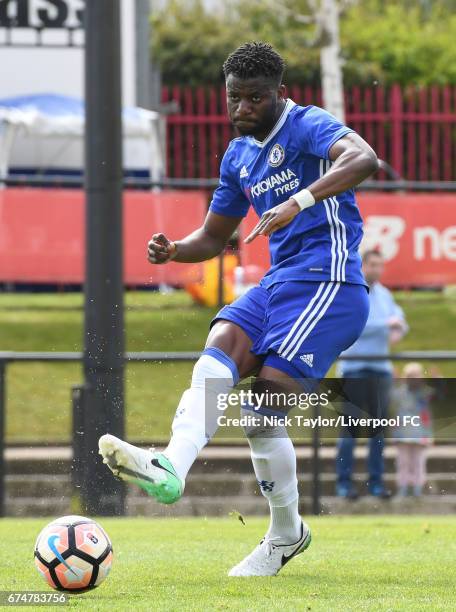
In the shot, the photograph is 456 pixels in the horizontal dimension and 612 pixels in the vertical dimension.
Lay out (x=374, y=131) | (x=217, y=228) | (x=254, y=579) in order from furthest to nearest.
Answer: (x=374, y=131), (x=217, y=228), (x=254, y=579)

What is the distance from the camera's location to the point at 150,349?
45.7ft

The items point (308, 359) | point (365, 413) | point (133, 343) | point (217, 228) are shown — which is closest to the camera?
point (308, 359)

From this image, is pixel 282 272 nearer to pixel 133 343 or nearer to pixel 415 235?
pixel 133 343

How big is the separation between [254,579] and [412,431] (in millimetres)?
1782

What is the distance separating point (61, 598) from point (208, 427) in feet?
2.87

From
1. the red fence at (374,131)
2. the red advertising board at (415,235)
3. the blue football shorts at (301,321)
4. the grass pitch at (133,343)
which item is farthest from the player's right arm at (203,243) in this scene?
the red fence at (374,131)

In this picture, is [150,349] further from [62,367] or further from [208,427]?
[208,427]

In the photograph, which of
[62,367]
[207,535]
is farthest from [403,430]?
[62,367]

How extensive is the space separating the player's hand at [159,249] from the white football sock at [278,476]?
0.80m

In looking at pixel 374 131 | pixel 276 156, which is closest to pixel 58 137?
pixel 374 131

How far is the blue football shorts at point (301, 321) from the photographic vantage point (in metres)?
5.87

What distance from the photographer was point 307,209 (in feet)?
19.6

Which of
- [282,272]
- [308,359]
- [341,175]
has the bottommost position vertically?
[308,359]

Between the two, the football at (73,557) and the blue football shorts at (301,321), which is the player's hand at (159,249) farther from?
the football at (73,557)
